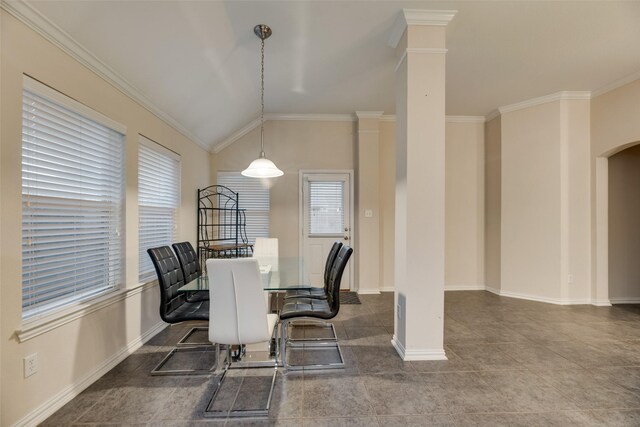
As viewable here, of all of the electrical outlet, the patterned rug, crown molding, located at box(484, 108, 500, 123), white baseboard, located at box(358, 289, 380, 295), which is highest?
crown molding, located at box(484, 108, 500, 123)

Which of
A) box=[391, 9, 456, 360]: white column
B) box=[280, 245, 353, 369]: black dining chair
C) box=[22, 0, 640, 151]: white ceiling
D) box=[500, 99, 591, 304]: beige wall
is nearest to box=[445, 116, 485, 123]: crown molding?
box=[500, 99, 591, 304]: beige wall

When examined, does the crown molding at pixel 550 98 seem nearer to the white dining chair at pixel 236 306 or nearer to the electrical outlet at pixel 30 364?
the white dining chair at pixel 236 306

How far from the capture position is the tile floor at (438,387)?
72.4 inches

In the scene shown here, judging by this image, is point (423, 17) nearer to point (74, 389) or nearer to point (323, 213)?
point (323, 213)

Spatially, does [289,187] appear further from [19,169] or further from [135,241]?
[19,169]

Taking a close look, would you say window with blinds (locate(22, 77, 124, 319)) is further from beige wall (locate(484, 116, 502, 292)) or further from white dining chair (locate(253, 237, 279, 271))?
beige wall (locate(484, 116, 502, 292))

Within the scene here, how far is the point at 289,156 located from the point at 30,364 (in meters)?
3.87

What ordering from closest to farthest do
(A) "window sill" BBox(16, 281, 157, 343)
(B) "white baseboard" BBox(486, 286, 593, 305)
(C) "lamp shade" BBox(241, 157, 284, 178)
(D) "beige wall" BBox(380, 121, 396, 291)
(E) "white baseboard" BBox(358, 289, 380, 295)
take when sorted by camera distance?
(A) "window sill" BBox(16, 281, 157, 343)
(C) "lamp shade" BBox(241, 157, 284, 178)
(B) "white baseboard" BBox(486, 286, 593, 305)
(E) "white baseboard" BBox(358, 289, 380, 295)
(D) "beige wall" BBox(380, 121, 396, 291)

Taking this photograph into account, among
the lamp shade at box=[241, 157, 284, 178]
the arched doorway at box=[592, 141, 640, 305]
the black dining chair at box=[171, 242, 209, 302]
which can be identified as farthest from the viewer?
the arched doorway at box=[592, 141, 640, 305]

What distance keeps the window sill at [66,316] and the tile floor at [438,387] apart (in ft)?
1.75

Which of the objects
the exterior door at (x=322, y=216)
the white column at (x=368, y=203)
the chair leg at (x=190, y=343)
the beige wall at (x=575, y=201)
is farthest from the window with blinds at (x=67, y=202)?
the beige wall at (x=575, y=201)

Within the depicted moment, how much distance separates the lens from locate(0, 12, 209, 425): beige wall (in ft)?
5.21

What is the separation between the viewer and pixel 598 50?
305cm

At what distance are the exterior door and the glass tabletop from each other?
1.53 meters
